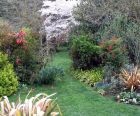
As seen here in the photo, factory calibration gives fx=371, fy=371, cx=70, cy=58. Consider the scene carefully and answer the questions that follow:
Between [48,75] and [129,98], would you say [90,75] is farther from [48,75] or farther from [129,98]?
[129,98]

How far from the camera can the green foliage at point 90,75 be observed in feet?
36.1

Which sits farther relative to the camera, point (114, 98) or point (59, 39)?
point (59, 39)

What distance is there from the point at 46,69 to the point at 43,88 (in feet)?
2.11

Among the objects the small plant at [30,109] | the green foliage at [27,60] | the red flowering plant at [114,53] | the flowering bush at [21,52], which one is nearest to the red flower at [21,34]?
the flowering bush at [21,52]

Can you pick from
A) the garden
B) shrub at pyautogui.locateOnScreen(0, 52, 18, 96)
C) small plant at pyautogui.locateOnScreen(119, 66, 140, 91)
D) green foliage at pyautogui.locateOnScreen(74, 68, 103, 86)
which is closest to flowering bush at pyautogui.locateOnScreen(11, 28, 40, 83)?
the garden

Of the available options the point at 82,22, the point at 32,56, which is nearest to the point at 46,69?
the point at 32,56

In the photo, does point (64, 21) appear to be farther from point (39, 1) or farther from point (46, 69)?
point (46, 69)

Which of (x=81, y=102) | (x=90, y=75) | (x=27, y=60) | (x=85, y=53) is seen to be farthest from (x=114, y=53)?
(x=27, y=60)

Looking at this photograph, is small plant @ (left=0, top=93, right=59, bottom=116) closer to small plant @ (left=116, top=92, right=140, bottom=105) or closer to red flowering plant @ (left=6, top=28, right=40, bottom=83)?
small plant @ (left=116, top=92, right=140, bottom=105)

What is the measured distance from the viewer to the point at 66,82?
11.2m

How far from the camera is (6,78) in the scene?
9.74m

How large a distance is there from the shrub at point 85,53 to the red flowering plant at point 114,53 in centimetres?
66

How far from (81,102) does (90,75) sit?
235cm

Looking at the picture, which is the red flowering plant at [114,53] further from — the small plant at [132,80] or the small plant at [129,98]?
the small plant at [129,98]
